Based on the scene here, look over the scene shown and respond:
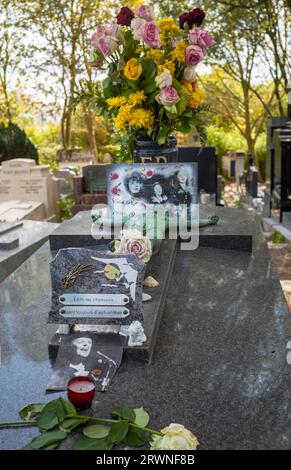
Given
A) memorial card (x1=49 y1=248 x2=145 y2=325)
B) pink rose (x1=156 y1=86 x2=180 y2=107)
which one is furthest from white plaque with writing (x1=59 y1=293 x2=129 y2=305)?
pink rose (x1=156 y1=86 x2=180 y2=107)

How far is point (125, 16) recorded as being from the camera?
3793 mm

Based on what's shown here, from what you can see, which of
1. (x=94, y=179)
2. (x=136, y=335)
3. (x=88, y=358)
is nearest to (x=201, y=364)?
(x=136, y=335)

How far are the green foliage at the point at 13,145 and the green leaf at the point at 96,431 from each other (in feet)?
33.8

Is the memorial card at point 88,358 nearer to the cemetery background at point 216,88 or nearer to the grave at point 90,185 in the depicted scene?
the cemetery background at point 216,88

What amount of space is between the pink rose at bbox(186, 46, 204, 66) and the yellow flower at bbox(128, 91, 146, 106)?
15.7 inches

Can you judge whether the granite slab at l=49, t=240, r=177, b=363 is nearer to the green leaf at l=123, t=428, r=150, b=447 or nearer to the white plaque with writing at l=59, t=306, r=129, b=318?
the white plaque with writing at l=59, t=306, r=129, b=318

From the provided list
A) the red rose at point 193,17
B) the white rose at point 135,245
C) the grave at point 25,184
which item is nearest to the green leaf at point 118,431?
the white rose at point 135,245

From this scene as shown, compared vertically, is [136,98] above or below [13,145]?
above

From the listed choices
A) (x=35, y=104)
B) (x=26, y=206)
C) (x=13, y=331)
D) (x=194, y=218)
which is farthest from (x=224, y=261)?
(x=35, y=104)

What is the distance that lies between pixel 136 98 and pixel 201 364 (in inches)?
84.2

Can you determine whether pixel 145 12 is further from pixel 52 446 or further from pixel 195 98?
pixel 52 446

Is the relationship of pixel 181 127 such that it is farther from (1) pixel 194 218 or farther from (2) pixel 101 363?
(2) pixel 101 363

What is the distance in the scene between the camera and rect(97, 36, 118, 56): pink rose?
3705 millimetres

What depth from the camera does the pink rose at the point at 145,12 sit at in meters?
3.76
